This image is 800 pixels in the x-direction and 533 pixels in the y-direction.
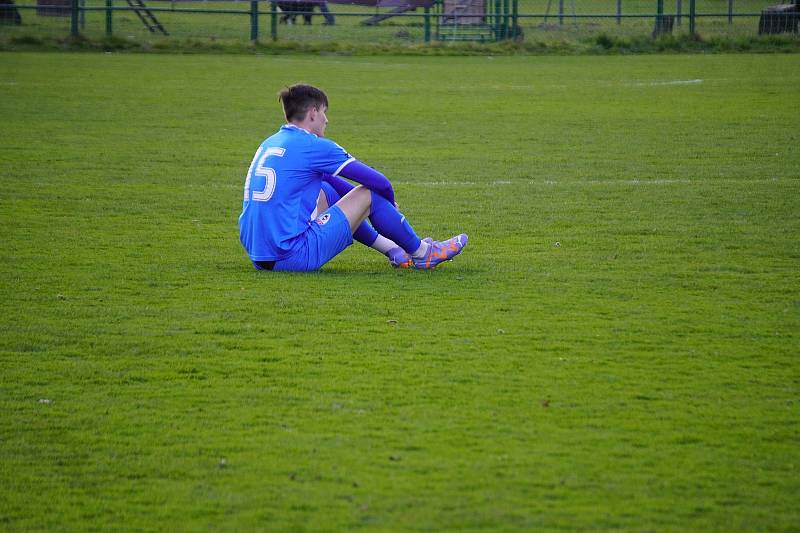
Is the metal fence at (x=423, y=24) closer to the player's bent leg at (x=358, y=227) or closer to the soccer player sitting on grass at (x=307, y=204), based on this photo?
the player's bent leg at (x=358, y=227)

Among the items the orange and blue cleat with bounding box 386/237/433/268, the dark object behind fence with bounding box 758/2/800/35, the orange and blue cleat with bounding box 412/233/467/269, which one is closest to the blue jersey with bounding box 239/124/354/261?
the orange and blue cleat with bounding box 386/237/433/268

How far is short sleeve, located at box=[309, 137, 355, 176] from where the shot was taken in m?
7.32

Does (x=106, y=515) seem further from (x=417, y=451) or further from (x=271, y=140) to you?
(x=271, y=140)

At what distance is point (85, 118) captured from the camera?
16.1 meters

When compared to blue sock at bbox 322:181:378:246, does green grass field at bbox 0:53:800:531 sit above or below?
below

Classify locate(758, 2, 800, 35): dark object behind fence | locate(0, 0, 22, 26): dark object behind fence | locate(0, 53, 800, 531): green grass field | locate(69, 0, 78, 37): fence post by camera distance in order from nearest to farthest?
locate(0, 53, 800, 531): green grass field < locate(69, 0, 78, 37): fence post < locate(758, 2, 800, 35): dark object behind fence < locate(0, 0, 22, 26): dark object behind fence

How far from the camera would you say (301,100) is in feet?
24.5

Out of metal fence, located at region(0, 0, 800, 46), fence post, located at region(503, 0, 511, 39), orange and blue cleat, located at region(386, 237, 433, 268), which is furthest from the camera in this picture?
A: fence post, located at region(503, 0, 511, 39)

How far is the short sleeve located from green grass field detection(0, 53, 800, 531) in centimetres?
74

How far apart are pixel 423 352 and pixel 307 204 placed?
81.0 inches

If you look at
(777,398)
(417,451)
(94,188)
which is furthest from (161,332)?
(94,188)

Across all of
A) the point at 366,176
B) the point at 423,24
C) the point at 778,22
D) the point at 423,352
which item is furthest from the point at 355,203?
the point at 778,22

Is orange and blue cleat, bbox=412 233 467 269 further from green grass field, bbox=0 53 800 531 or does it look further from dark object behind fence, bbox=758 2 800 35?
dark object behind fence, bbox=758 2 800 35

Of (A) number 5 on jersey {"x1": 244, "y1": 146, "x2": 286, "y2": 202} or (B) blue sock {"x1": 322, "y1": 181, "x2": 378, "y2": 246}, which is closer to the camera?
(A) number 5 on jersey {"x1": 244, "y1": 146, "x2": 286, "y2": 202}
